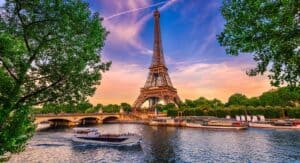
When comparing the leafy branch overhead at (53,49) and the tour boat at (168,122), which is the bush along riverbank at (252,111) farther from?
the leafy branch overhead at (53,49)

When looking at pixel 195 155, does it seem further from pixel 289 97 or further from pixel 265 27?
pixel 289 97

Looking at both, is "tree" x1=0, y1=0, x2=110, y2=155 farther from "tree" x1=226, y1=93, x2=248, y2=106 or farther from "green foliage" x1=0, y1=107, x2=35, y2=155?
"tree" x1=226, y1=93, x2=248, y2=106

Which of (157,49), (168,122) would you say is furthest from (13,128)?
(157,49)

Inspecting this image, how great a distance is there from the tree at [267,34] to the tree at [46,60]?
8128 millimetres

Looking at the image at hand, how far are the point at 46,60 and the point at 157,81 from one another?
127 m

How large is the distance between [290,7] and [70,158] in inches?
1239

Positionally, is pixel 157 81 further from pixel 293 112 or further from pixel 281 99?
pixel 293 112

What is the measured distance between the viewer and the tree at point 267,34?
11516 mm

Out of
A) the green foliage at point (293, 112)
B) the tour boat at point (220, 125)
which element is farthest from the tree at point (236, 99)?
the tour boat at point (220, 125)

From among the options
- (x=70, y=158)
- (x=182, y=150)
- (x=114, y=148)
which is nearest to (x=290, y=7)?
(x=182, y=150)

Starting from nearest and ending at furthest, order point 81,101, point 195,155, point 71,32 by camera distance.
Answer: point 71,32
point 81,101
point 195,155

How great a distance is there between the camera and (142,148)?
3866cm

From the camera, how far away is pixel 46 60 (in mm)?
14258

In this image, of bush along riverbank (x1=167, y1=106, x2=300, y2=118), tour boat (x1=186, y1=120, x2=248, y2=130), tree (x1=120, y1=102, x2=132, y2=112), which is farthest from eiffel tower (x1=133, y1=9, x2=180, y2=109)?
tour boat (x1=186, y1=120, x2=248, y2=130)
